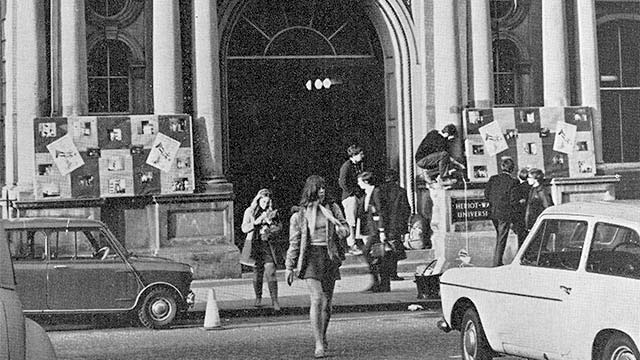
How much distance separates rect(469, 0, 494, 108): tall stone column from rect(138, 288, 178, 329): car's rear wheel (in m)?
10.0

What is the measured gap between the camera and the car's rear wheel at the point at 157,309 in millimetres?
15602

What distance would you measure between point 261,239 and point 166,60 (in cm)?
593

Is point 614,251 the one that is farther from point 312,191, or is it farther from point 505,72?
point 505,72

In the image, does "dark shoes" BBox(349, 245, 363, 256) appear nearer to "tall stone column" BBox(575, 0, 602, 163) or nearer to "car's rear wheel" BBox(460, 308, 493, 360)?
"tall stone column" BBox(575, 0, 602, 163)

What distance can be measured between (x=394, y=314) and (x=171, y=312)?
3.17 meters

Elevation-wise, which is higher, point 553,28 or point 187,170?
point 553,28

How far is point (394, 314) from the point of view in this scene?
16.6 m

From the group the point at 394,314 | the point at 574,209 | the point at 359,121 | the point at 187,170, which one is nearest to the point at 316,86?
the point at 359,121

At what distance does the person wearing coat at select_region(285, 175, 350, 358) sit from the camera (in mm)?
12250

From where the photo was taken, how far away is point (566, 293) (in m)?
9.14

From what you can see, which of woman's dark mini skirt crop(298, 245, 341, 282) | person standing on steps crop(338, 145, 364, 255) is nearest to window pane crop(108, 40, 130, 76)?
person standing on steps crop(338, 145, 364, 255)

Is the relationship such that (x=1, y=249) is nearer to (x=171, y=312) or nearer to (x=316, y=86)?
(x=171, y=312)

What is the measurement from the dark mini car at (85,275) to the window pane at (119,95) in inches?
294

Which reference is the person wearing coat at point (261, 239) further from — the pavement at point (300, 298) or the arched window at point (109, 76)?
the arched window at point (109, 76)
